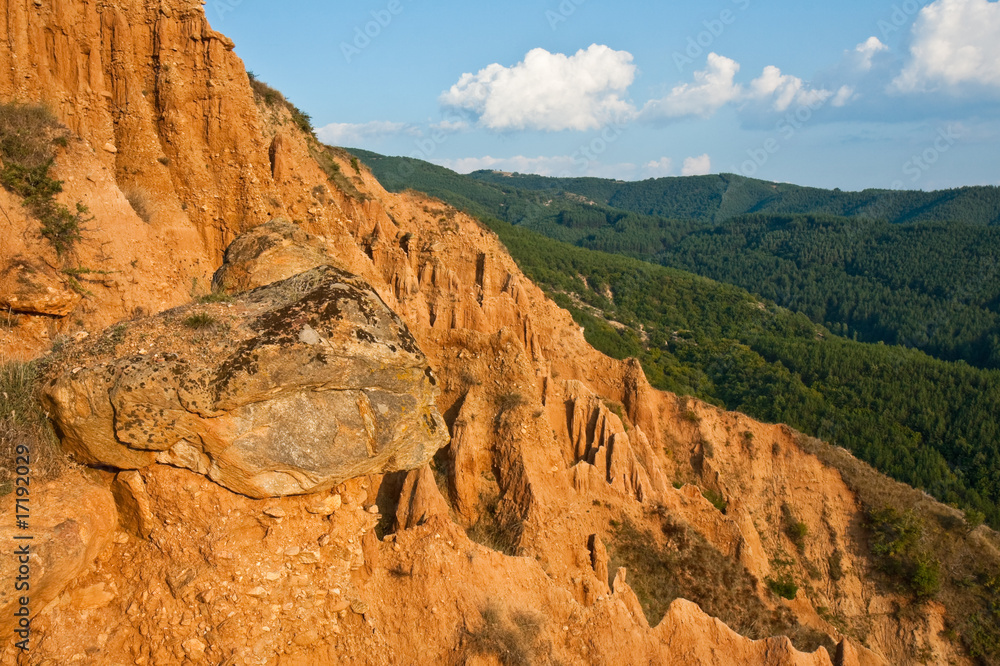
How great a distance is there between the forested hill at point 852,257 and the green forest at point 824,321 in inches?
16.0

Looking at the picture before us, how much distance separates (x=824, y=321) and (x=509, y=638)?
12355 centimetres

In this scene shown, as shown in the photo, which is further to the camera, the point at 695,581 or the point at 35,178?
the point at 695,581

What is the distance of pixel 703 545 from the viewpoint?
16688 millimetres

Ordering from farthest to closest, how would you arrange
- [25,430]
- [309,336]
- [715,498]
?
[715,498], [309,336], [25,430]

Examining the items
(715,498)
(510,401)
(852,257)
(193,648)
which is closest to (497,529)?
(510,401)

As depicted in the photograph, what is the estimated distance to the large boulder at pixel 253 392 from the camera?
24.2ft

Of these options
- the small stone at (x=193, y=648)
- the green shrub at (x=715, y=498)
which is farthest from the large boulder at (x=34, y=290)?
the green shrub at (x=715, y=498)

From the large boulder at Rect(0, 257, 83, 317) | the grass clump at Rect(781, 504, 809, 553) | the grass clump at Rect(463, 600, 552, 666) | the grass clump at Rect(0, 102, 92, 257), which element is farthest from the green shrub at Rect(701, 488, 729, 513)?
the grass clump at Rect(0, 102, 92, 257)

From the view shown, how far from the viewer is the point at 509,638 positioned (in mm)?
9516

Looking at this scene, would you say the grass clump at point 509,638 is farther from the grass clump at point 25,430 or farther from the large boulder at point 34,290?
the large boulder at point 34,290

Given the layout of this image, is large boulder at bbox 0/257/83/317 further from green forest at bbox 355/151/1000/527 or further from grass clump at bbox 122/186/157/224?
green forest at bbox 355/151/1000/527

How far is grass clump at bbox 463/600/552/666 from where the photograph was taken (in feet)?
30.2

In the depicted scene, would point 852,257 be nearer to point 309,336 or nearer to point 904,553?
point 904,553

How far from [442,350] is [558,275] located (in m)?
69.3
